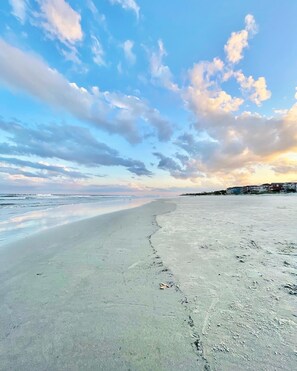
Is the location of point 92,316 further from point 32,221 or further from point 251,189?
point 251,189

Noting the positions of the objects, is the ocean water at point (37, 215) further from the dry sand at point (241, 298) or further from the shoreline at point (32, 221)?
the dry sand at point (241, 298)

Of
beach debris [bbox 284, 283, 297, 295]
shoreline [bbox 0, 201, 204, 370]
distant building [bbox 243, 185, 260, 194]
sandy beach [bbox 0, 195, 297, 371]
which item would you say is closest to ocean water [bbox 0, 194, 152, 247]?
shoreline [bbox 0, 201, 204, 370]

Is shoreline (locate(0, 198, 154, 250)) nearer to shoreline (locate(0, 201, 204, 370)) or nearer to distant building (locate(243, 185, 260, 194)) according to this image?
shoreline (locate(0, 201, 204, 370))

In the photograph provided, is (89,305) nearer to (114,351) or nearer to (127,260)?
(114,351)

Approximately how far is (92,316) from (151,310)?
2.48 ft

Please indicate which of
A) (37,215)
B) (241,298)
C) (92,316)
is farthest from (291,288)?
(37,215)

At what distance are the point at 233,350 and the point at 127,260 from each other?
3.10 m

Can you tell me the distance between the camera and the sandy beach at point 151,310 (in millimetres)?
2041

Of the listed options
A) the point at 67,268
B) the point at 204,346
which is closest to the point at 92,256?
the point at 67,268

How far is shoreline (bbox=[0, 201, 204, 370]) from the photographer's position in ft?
6.77

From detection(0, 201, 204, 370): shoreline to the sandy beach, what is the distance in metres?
0.01

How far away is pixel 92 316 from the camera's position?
8.97 ft

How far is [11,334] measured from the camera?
2.42 m

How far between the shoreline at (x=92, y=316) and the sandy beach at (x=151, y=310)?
11 mm
